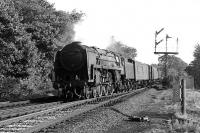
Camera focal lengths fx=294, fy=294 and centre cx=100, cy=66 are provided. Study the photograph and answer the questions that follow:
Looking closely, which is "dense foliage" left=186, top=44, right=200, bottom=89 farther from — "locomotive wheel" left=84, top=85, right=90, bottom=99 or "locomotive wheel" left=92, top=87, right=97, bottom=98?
"locomotive wheel" left=84, top=85, right=90, bottom=99

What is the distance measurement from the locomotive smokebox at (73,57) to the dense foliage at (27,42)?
14.4 feet

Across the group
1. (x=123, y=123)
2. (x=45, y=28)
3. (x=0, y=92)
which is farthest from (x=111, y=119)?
(x=45, y=28)

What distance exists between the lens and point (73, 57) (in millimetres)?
18203

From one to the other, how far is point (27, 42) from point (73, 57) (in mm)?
5975

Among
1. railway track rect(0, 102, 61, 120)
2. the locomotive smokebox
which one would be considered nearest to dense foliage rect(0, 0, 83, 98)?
the locomotive smokebox

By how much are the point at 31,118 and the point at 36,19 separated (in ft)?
58.1

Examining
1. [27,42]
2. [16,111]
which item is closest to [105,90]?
[27,42]

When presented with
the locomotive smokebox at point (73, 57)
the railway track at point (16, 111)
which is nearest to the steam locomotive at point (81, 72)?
the locomotive smokebox at point (73, 57)

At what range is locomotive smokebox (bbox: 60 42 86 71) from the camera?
17797 mm

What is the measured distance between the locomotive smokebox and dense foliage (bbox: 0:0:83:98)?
4382 mm

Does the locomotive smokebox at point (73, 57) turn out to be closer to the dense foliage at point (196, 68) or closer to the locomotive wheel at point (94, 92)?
the locomotive wheel at point (94, 92)

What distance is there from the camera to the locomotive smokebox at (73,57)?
1780 centimetres

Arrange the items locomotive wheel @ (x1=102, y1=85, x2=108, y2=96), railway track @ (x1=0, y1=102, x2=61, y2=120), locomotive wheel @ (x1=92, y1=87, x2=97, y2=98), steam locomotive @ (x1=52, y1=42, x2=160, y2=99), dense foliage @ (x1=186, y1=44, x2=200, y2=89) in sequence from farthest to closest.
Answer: dense foliage @ (x1=186, y1=44, x2=200, y2=89), locomotive wheel @ (x1=102, y1=85, x2=108, y2=96), locomotive wheel @ (x1=92, y1=87, x2=97, y2=98), steam locomotive @ (x1=52, y1=42, x2=160, y2=99), railway track @ (x1=0, y1=102, x2=61, y2=120)

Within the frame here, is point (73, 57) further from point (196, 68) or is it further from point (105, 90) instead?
point (196, 68)
